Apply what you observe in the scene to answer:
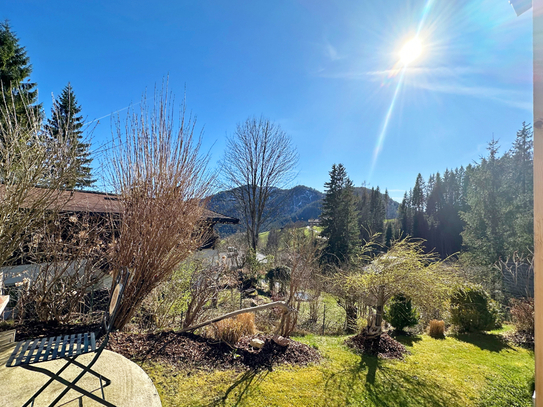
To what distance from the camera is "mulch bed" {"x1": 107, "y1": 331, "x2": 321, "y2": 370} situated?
316 cm

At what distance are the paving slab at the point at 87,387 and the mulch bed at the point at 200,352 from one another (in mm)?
610

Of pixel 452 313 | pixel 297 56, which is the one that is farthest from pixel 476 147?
pixel 297 56

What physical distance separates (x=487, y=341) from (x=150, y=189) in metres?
9.17

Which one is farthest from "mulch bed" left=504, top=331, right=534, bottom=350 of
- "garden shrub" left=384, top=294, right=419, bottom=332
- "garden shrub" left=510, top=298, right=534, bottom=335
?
"garden shrub" left=384, top=294, right=419, bottom=332

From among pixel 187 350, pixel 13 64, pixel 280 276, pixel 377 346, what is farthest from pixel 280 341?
pixel 13 64

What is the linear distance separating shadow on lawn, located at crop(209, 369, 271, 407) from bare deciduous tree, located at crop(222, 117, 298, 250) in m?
12.8

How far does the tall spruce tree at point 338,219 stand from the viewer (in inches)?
805

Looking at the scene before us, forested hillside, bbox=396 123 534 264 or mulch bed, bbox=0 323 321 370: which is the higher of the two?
forested hillside, bbox=396 123 534 264

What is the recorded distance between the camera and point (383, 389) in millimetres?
3477

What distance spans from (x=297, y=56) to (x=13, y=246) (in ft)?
22.8

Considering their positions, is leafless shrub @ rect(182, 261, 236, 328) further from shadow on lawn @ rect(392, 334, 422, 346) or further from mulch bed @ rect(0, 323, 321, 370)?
shadow on lawn @ rect(392, 334, 422, 346)

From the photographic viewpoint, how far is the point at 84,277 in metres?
4.24

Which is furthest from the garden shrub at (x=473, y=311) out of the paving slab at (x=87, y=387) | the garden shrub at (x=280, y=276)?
the paving slab at (x=87, y=387)

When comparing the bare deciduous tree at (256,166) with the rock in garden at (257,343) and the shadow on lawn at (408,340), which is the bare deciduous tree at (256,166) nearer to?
the shadow on lawn at (408,340)
